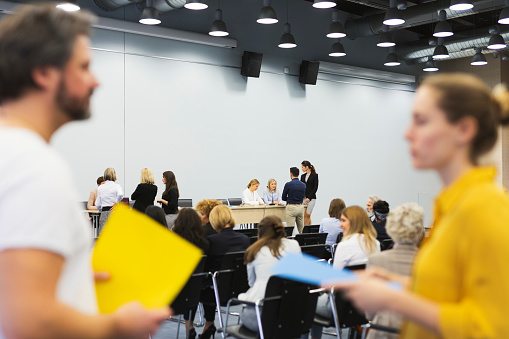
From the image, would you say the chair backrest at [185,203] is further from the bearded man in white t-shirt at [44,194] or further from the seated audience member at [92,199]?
the bearded man in white t-shirt at [44,194]

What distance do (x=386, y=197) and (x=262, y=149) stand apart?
4897 mm

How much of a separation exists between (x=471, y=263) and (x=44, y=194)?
80 centimetres

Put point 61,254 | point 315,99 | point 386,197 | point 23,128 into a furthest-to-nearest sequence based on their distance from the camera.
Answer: point 386,197 → point 315,99 → point 23,128 → point 61,254

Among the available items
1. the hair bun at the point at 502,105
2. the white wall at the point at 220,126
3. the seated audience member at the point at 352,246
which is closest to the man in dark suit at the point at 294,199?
the white wall at the point at 220,126

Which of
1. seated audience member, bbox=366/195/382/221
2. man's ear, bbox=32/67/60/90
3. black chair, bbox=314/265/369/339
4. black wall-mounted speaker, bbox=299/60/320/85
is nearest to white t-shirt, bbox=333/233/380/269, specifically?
black chair, bbox=314/265/369/339

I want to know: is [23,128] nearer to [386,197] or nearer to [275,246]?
[275,246]

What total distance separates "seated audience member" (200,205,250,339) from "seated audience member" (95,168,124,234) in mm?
4385

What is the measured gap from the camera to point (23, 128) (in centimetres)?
111

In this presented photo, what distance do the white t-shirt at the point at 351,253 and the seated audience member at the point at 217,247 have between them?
109 cm

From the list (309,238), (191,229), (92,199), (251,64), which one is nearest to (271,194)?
(251,64)

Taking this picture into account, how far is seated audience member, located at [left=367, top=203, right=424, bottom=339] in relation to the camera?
3672 mm

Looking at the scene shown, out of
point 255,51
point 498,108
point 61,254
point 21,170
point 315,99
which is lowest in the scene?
point 61,254

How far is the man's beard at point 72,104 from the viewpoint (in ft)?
3.69

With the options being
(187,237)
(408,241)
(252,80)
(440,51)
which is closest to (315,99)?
(252,80)
